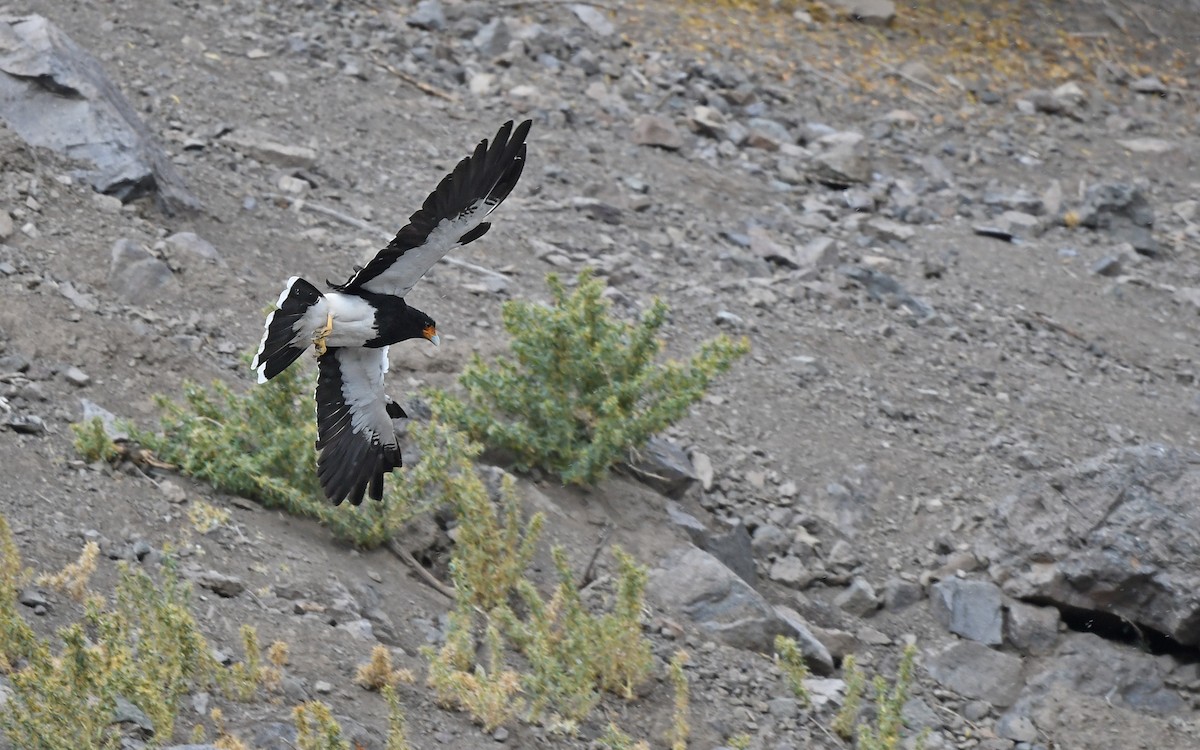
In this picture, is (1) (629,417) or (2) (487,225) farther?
(1) (629,417)

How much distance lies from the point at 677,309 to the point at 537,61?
3319 mm

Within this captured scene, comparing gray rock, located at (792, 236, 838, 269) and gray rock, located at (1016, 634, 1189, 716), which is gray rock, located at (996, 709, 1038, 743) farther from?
gray rock, located at (792, 236, 838, 269)

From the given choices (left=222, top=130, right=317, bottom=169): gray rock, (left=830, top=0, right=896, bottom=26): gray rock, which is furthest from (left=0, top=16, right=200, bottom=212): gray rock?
(left=830, top=0, right=896, bottom=26): gray rock

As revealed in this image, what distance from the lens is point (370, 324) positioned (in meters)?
5.09

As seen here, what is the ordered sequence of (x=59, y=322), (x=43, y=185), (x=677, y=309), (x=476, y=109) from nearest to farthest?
(x=59, y=322) → (x=43, y=185) → (x=677, y=309) → (x=476, y=109)

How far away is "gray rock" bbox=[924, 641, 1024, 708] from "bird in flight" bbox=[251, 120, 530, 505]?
2.46m

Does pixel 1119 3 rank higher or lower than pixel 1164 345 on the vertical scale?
higher

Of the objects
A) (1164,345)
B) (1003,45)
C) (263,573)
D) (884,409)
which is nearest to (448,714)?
(263,573)

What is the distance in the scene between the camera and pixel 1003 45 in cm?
1241

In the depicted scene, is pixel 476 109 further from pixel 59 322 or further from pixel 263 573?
pixel 263 573

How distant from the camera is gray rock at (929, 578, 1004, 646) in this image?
605 cm

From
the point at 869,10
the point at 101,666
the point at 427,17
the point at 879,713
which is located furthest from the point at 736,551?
the point at 869,10

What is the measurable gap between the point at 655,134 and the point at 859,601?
4.55 metres

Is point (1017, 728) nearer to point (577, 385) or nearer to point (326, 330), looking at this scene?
point (577, 385)
